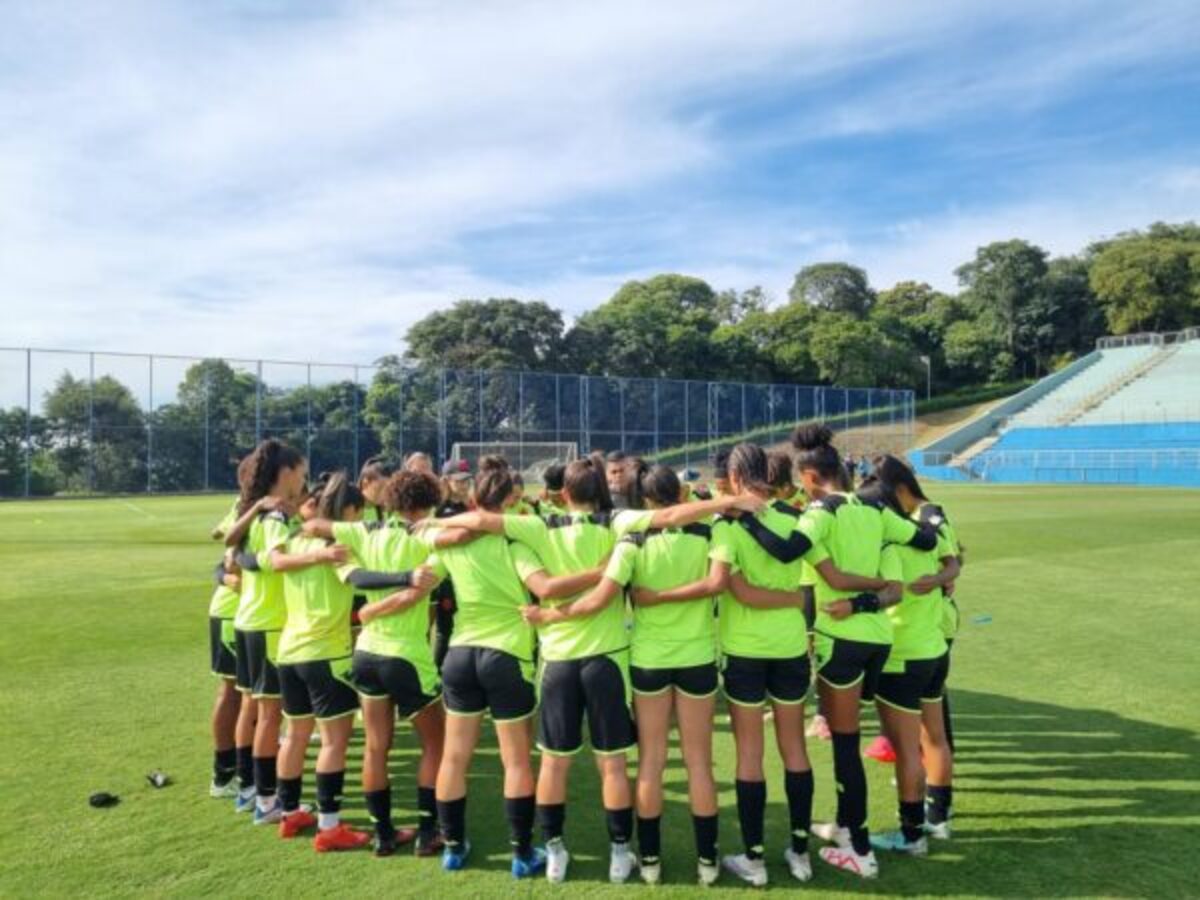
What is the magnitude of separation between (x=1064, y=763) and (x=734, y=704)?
2.94m

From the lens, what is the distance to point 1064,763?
5738mm

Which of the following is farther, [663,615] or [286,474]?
[286,474]

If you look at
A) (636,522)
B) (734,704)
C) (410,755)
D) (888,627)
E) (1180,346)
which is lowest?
(410,755)

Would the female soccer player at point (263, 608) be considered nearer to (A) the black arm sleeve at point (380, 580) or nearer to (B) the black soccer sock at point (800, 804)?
(A) the black arm sleeve at point (380, 580)

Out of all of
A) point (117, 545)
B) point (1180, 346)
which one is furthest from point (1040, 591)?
point (1180, 346)

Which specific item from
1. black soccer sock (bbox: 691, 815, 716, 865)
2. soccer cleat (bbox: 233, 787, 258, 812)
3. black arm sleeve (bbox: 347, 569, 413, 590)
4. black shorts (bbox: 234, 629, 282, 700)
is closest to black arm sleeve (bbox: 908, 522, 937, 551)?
black soccer sock (bbox: 691, 815, 716, 865)

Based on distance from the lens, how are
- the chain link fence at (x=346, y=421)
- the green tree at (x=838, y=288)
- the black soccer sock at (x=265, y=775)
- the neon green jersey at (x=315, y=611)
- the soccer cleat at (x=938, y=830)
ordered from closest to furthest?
the neon green jersey at (x=315, y=611), the soccer cleat at (x=938, y=830), the black soccer sock at (x=265, y=775), the chain link fence at (x=346, y=421), the green tree at (x=838, y=288)

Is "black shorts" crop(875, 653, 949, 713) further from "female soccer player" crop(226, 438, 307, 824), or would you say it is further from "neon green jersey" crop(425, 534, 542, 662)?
"female soccer player" crop(226, 438, 307, 824)

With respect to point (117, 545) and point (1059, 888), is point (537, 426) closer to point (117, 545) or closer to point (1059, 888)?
point (117, 545)

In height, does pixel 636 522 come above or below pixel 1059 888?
above

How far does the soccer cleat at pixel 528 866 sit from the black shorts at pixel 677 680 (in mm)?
1028

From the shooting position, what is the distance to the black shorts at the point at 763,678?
13.8 feet

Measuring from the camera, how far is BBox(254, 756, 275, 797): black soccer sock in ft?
16.2

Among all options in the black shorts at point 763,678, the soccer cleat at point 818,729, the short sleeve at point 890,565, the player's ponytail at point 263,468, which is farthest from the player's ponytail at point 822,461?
the player's ponytail at point 263,468
